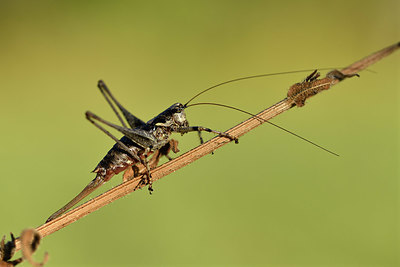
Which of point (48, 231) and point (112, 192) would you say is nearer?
point (48, 231)

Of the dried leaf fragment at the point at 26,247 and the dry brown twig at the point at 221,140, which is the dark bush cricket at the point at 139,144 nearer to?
the dry brown twig at the point at 221,140

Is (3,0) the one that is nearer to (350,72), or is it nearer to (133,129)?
(133,129)

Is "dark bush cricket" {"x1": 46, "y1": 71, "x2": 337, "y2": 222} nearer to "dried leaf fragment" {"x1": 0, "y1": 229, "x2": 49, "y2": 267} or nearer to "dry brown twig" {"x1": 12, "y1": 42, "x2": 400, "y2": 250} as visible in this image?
"dry brown twig" {"x1": 12, "y1": 42, "x2": 400, "y2": 250}

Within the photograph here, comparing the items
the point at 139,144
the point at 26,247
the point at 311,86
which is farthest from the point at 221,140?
the point at 26,247

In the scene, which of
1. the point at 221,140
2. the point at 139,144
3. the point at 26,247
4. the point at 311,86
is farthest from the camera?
the point at 139,144

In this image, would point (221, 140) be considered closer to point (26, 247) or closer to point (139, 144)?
point (139, 144)

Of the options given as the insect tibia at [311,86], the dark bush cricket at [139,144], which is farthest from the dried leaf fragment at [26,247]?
the insect tibia at [311,86]

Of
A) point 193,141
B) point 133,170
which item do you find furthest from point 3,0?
point 133,170

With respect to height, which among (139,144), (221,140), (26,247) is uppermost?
(139,144)
